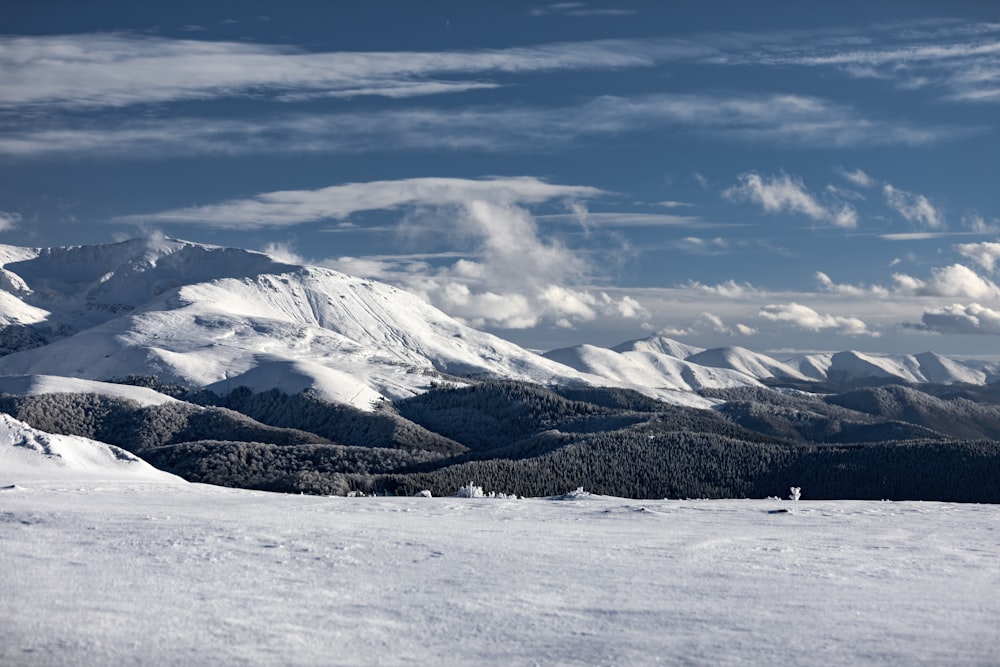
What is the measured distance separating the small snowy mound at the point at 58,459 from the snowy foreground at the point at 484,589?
105ft

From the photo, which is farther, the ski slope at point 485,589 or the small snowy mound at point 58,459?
the small snowy mound at point 58,459

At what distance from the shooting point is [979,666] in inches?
1091

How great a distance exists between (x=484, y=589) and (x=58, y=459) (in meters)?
69.8

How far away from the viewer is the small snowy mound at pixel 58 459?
86.2 metres

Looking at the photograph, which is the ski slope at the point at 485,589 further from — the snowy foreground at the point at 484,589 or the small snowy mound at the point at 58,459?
the small snowy mound at the point at 58,459

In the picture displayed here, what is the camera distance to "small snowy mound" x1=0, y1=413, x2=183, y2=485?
86188mm

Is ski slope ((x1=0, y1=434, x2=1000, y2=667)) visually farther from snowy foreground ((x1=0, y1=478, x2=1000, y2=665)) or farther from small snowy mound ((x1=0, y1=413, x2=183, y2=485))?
small snowy mound ((x1=0, y1=413, x2=183, y2=485))

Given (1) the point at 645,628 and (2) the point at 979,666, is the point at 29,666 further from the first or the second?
(2) the point at 979,666

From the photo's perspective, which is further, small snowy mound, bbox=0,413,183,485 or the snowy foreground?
small snowy mound, bbox=0,413,183,485

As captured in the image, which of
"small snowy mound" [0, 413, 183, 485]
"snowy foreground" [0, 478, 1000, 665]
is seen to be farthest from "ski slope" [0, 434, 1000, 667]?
"small snowy mound" [0, 413, 183, 485]

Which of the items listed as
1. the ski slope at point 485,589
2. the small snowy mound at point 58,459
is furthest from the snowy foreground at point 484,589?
the small snowy mound at point 58,459

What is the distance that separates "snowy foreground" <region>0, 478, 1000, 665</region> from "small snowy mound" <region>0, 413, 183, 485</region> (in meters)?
32.0

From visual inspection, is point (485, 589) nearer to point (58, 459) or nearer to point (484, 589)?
point (484, 589)

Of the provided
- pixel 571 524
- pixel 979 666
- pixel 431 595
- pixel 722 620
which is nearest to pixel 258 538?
pixel 431 595
